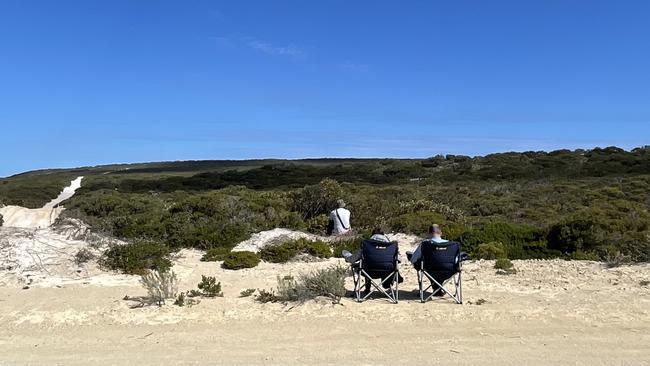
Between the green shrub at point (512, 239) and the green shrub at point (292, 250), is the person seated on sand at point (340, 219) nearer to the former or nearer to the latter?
the green shrub at point (292, 250)

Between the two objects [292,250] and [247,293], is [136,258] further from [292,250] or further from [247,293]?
[247,293]

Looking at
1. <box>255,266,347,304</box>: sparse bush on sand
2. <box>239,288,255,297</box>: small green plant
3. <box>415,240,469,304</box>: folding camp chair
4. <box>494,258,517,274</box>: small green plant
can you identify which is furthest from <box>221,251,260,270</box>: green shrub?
<box>494,258,517,274</box>: small green plant

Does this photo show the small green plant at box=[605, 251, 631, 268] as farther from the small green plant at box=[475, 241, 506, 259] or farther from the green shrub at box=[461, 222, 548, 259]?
the small green plant at box=[475, 241, 506, 259]

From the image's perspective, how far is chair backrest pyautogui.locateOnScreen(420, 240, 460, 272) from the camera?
8.23 metres

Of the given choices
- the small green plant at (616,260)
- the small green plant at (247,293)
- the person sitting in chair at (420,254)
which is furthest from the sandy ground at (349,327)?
the small green plant at (616,260)

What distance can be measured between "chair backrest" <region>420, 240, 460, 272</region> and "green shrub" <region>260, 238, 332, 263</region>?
439 centimetres

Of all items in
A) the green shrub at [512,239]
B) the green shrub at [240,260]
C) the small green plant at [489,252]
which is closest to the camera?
the green shrub at [240,260]

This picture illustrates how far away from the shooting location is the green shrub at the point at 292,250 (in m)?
12.2

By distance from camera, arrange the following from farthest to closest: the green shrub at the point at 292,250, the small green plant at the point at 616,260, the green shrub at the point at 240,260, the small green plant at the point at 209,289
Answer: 1. the green shrub at the point at 292,250
2. the green shrub at the point at 240,260
3. the small green plant at the point at 616,260
4. the small green plant at the point at 209,289

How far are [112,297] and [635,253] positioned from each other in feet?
30.1

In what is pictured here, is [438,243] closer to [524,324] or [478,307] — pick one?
[478,307]

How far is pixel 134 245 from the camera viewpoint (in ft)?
38.1

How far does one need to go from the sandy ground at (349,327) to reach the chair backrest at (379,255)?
47 centimetres

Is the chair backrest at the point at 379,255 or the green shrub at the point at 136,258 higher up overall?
the chair backrest at the point at 379,255
